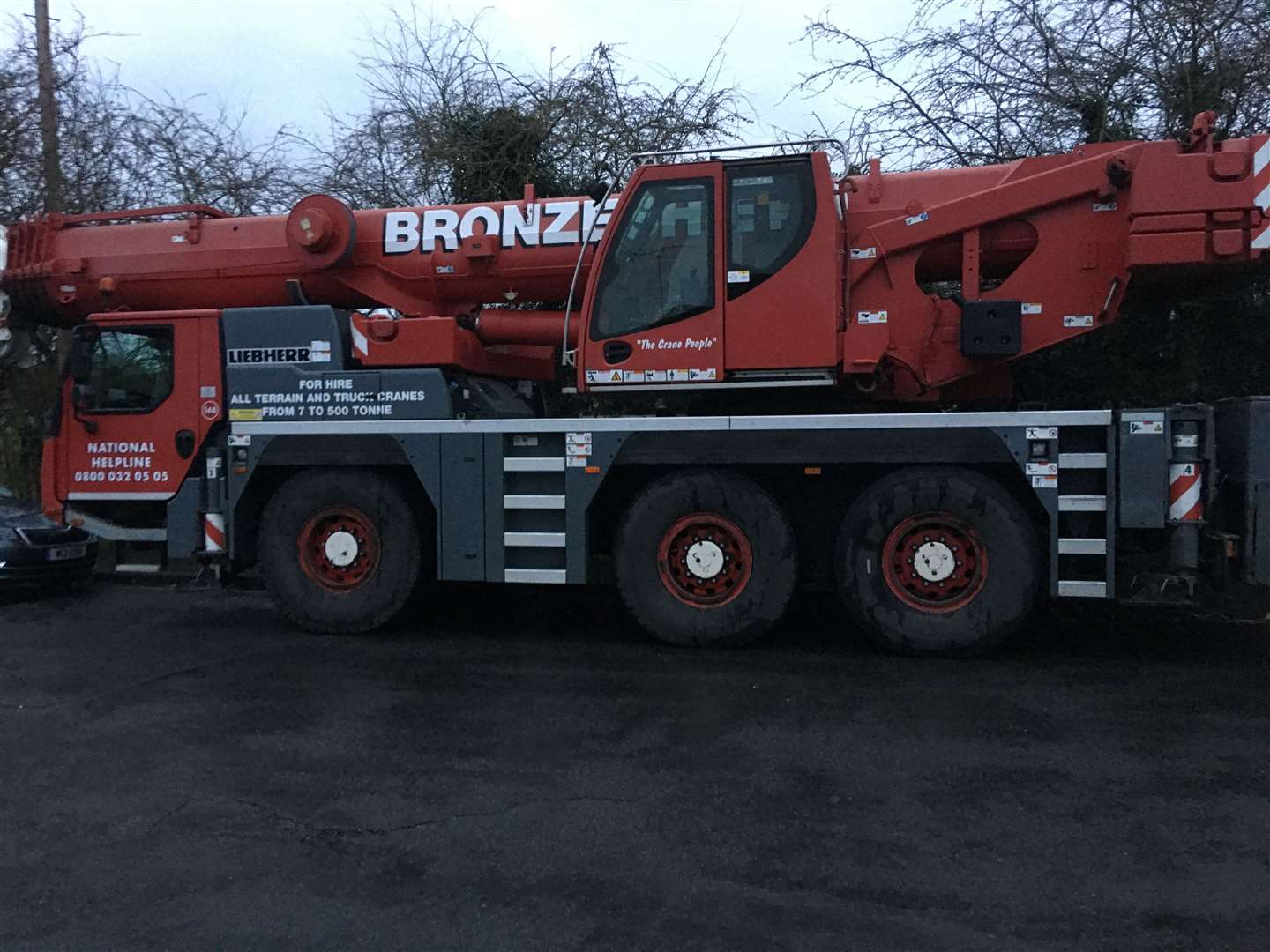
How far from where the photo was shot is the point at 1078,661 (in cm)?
729

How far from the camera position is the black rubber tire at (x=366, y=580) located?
8258 millimetres

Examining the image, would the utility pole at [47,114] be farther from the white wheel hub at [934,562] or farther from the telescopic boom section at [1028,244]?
the white wheel hub at [934,562]

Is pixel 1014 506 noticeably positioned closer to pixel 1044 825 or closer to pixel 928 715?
pixel 928 715

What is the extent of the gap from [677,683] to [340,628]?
299cm

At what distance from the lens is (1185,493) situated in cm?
684

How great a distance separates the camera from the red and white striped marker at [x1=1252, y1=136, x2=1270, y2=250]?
675 centimetres

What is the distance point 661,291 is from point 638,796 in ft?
12.6

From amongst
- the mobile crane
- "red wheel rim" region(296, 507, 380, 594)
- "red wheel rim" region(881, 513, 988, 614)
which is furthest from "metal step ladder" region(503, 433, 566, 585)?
"red wheel rim" region(881, 513, 988, 614)

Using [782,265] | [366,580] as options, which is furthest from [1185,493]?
[366,580]

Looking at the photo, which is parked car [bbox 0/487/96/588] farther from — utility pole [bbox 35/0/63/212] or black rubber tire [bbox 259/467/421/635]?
utility pole [bbox 35/0/63/212]

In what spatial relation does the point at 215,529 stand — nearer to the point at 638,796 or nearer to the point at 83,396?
the point at 83,396

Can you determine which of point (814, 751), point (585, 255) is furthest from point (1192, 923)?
point (585, 255)

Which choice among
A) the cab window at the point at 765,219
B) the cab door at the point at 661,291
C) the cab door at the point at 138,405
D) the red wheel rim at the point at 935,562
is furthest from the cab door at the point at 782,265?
the cab door at the point at 138,405

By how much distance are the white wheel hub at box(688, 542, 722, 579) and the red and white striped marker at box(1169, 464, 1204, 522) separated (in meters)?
2.91
